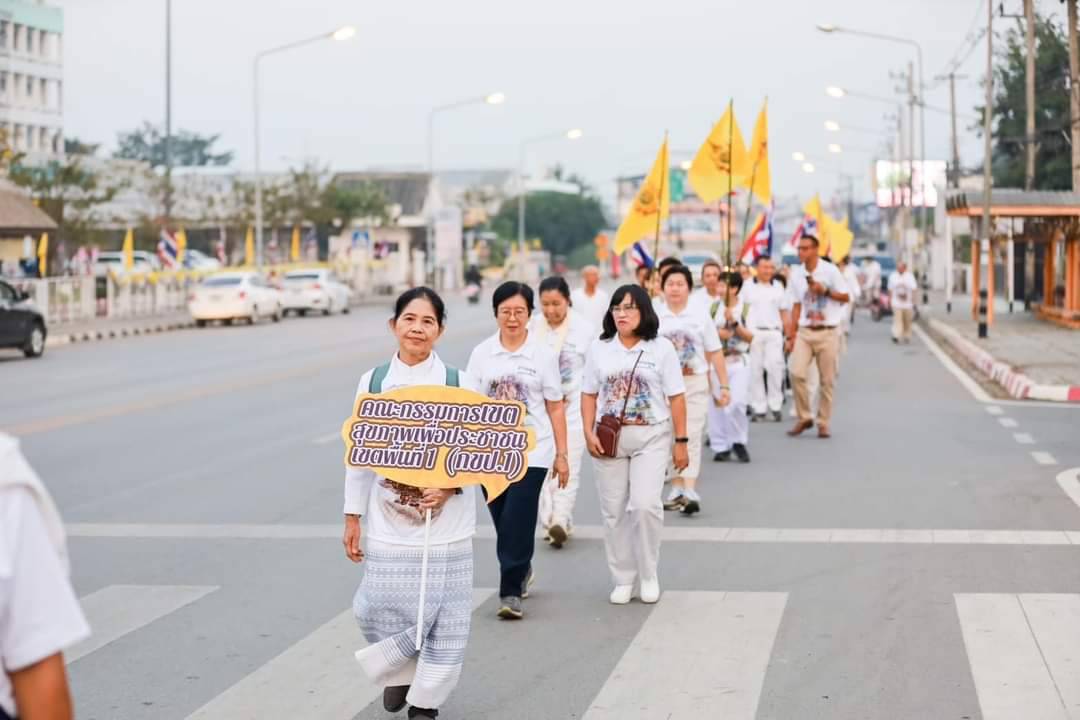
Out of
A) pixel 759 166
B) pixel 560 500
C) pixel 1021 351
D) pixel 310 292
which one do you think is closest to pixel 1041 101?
pixel 310 292

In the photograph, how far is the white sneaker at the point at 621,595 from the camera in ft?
28.5

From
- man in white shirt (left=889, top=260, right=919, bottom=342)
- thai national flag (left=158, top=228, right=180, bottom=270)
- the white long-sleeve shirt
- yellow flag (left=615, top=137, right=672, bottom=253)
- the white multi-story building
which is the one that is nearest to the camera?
the white long-sleeve shirt

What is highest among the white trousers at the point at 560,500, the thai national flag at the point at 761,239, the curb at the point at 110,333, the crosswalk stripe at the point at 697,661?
the thai national flag at the point at 761,239

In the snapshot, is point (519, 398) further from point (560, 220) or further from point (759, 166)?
point (560, 220)

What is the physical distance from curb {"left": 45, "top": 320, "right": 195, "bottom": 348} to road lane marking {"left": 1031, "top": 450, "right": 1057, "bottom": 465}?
26513 mm

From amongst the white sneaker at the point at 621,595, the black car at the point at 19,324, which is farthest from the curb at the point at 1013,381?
the black car at the point at 19,324

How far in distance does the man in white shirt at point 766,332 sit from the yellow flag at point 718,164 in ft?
3.01

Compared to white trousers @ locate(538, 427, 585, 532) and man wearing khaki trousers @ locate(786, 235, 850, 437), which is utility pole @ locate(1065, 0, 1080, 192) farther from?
white trousers @ locate(538, 427, 585, 532)

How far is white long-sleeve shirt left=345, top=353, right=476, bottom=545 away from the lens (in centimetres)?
624

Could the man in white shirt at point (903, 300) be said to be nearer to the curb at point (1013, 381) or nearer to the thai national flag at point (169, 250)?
the curb at point (1013, 381)

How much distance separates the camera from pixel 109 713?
657 centimetres

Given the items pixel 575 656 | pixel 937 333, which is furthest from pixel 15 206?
pixel 575 656

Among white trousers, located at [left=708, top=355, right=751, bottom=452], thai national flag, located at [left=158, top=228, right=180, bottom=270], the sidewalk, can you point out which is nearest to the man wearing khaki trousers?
white trousers, located at [left=708, top=355, right=751, bottom=452]

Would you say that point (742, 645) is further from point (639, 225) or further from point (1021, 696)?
point (639, 225)
